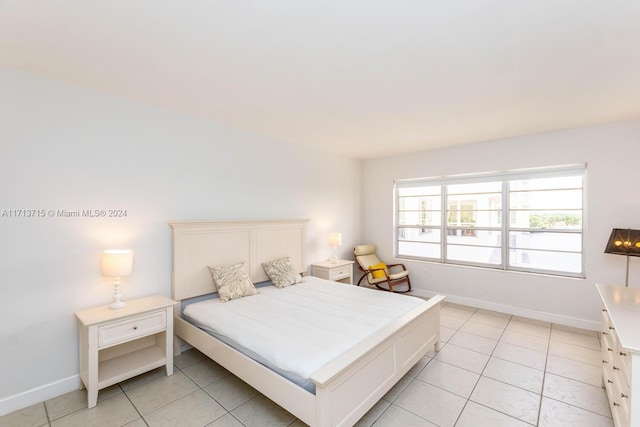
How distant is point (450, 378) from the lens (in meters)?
2.58

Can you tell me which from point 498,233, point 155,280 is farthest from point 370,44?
point 498,233

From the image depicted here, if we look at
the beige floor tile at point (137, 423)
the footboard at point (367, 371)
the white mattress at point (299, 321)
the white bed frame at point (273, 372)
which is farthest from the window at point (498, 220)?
the beige floor tile at point (137, 423)

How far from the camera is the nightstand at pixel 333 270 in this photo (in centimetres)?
444

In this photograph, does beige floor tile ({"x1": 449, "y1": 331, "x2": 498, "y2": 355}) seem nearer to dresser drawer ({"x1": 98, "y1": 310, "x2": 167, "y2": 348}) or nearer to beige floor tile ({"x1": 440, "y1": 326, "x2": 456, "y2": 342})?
beige floor tile ({"x1": 440, "y1": 326, "x2": 456, "y2": 342})

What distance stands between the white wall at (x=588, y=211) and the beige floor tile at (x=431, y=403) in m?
2.53

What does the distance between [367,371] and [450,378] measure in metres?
1.10

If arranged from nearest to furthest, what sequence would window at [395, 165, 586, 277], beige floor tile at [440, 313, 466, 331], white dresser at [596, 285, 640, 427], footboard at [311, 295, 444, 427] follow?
white dresser at [596, 285, 640, 427] → footboard at [311, 295, 444, 427] → beige floor tile at [440, 313, 466, 331] → window at [395, 165, 586, 277]

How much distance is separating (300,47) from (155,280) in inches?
101

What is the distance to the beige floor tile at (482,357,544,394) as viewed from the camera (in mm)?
2477

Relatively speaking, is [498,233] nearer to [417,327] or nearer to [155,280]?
[417,327]

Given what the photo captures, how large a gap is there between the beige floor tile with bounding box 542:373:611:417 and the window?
1.92 m

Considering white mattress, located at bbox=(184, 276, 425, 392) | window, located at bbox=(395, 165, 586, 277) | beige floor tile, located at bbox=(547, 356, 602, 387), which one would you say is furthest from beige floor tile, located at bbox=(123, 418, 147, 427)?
window, located at bbox=(395, 165, 586, 277)

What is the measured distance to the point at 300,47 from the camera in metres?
1.90

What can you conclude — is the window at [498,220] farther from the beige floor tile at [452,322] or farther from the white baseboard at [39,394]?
the white baseboard at [39,394]
